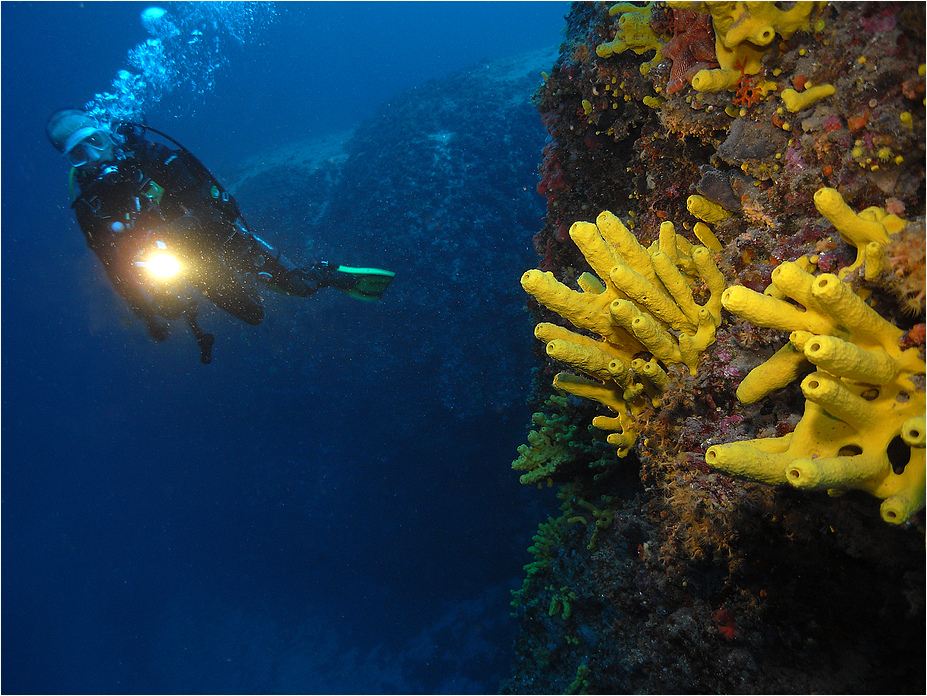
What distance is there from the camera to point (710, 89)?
7.32 feet

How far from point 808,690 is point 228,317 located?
852 inches

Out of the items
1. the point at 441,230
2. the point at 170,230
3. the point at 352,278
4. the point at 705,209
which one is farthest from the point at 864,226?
the point at 441,230

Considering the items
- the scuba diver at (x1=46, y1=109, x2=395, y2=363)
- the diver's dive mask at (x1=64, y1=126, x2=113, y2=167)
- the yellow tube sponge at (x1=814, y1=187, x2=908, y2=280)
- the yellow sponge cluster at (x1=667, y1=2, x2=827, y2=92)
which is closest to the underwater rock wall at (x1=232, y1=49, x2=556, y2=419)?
the scuba diver at (x1=46, y1=109, x2=395, y2=363)

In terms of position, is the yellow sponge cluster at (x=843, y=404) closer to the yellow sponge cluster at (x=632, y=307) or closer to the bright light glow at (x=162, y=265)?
the yellow sponge cluster at (x=632, y=307)

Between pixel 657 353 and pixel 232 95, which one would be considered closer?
pixel 657 353

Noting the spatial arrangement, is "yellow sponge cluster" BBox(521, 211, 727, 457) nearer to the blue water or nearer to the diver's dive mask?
the diver's dive mask

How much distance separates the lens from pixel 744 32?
1.95 meters

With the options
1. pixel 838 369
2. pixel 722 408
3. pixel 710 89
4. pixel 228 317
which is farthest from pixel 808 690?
pixel 228 317

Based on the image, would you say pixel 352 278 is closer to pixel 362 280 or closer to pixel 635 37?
pixel 362 280

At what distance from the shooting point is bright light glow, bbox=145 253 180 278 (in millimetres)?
6879

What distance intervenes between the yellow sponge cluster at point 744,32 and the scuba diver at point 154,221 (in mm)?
7517

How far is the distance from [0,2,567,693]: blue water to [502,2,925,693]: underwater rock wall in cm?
1131

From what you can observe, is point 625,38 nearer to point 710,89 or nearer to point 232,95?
point 710,89

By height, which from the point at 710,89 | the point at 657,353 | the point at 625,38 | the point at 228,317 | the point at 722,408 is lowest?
the point at 722,408
